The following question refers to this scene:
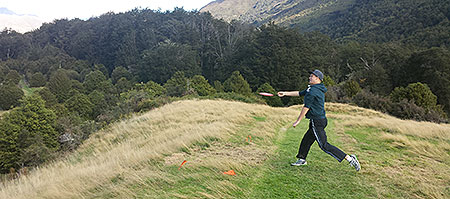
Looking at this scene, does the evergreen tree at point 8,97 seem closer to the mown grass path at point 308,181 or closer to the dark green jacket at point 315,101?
the mown grass path at point 308,181

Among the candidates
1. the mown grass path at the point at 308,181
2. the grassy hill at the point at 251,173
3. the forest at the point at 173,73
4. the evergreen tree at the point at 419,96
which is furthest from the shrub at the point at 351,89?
the mown grass path at the point at 308,181

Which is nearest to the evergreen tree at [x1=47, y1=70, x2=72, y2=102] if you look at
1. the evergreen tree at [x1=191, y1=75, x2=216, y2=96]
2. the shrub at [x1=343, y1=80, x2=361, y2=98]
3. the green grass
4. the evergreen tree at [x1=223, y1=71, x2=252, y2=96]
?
the evergreen tree at [x1=191, y1=75, x2=216, y2=96]

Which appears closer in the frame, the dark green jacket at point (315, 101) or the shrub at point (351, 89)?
the dark green jacket at point (315, 101)

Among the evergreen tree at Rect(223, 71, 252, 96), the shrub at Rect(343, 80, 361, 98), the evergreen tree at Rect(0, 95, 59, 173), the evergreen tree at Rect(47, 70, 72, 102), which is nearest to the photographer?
the evergreen tree at Rect(0, 95, 59, 173)

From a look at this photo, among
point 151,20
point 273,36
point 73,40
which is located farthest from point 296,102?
point 73,40

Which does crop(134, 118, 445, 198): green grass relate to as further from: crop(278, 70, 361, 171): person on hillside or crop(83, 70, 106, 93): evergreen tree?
crop(83, 70, 106, 93): evergreen tree

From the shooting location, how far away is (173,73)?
68.0 meters

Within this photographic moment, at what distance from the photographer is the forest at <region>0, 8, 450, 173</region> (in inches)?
1032

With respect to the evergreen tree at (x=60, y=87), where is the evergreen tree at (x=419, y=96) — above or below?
below

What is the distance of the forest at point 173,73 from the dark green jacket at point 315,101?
41.1 feet

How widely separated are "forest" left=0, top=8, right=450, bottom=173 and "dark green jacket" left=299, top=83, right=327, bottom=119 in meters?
12.5

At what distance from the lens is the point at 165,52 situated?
235ft

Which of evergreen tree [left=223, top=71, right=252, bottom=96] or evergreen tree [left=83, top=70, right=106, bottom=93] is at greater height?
evergreen tree [left=83, top=70, right=106, bottom=93]

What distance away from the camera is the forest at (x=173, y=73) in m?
26.2
